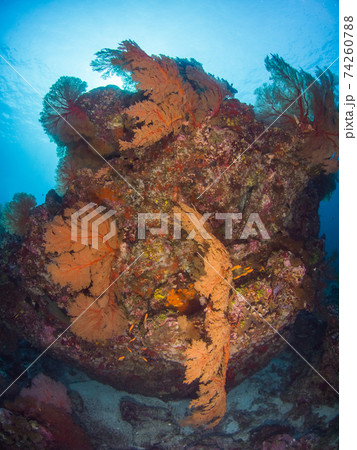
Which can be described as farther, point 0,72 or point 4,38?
point 0,72

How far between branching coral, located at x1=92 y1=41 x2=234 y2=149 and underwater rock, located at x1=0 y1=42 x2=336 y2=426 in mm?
24

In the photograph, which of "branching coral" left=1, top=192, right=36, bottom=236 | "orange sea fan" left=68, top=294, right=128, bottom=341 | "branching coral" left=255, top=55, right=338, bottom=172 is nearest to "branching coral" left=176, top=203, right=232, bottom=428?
"orange sea fan" left=68, top=294, right=128, bottom=341

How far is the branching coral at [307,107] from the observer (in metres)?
4.87

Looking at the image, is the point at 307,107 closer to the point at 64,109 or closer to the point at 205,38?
the point at 64,109

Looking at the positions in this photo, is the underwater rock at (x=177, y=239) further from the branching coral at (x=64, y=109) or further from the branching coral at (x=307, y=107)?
the branching coral at (x=307, y=107)

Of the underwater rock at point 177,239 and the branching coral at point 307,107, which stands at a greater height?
the branching coral at point 307,107

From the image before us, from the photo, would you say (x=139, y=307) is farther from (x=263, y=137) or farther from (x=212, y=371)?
(x=263, y=137)

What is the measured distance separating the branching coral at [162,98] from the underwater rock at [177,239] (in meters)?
0.02

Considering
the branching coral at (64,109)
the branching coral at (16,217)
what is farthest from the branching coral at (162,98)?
the branching coral at (16,217)

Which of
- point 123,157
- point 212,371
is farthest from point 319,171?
point 212,371

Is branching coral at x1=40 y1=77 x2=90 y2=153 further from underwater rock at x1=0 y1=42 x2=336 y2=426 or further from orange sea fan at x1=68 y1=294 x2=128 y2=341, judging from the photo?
orange sea fan at x1=68 y1=294 x2=128 y2=341

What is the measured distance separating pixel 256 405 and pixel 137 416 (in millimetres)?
2986

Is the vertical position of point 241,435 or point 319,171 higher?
point 319,171

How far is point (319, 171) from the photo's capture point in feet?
17.1
